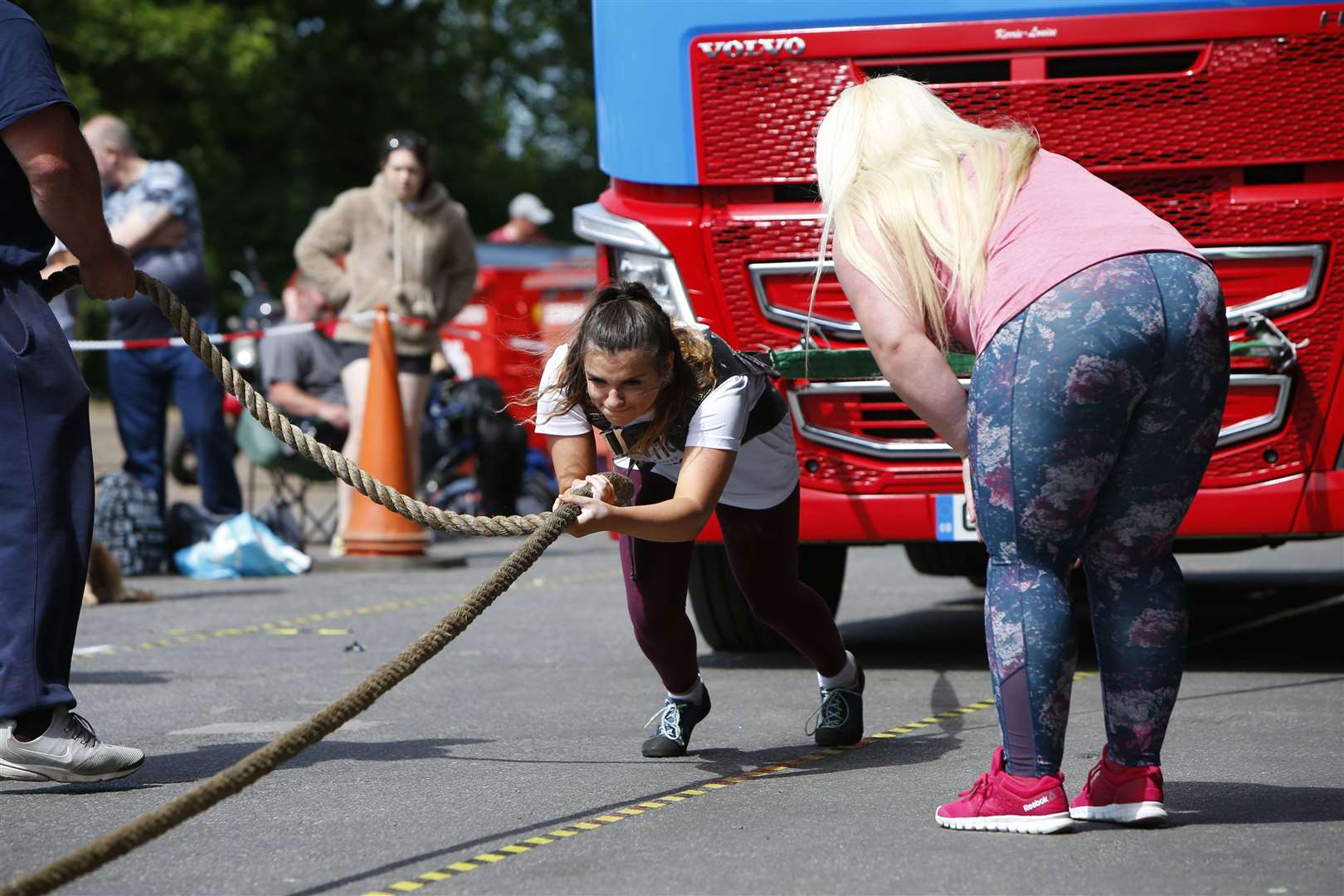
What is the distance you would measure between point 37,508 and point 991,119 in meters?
2.94

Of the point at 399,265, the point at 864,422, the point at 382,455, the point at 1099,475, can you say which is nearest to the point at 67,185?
→ the point at 1099,475

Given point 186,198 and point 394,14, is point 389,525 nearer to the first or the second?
point 186,198

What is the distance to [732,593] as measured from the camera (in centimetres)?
686

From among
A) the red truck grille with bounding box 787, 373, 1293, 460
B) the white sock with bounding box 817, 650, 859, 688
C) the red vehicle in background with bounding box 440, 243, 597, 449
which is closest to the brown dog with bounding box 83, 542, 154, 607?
the red truck grille with bounding box 787, 373, 1293, 460

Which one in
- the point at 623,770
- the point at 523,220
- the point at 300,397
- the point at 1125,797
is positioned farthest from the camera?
the point at 523,220

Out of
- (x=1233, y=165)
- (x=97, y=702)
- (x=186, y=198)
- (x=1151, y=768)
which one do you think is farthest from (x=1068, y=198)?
(x=186, y=198)

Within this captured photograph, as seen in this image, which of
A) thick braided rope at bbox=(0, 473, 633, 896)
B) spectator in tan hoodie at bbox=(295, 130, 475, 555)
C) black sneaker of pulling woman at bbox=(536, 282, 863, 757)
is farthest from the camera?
spectator in tan hoodie at bbox=(295, 130, 475, 555)

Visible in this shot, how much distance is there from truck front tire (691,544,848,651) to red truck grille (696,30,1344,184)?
4.47 ft

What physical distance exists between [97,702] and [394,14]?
1295 inches

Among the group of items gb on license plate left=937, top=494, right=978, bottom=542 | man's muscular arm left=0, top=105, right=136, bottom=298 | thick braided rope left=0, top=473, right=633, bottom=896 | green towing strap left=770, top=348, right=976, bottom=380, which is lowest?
gb on license plate left=937, top=494, right=978, bottom=542

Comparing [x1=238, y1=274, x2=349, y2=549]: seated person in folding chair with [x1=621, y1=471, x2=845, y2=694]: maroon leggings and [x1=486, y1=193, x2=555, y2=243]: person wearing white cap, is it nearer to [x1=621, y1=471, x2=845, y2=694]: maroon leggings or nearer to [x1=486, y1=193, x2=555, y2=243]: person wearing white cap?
[x1=621, y1=471, x2=845, y2=694]: maroon leggings

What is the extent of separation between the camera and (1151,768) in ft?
13.3

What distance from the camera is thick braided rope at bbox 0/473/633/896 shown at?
134 inches

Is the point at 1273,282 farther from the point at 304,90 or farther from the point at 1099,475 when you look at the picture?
the point at 304,90
